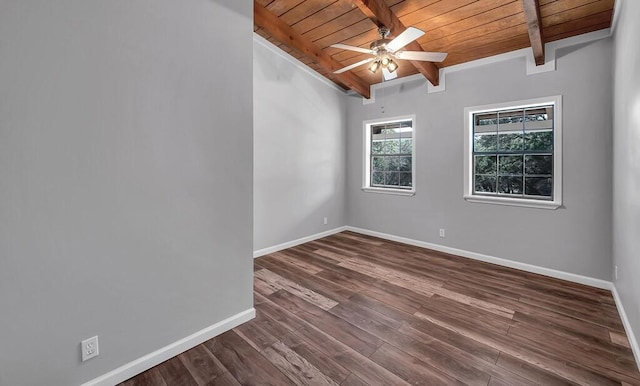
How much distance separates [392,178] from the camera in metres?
5.12

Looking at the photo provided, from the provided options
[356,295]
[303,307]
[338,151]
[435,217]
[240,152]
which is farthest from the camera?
[338,151]

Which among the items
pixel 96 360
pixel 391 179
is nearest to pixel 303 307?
pixel 96 360

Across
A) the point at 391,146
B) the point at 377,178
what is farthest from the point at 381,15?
the point at 377,178

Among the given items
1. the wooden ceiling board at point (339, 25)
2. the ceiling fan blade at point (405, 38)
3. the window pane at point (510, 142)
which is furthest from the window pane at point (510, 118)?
the wooden ceiling board at point (339, 25)

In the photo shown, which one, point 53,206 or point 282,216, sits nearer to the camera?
point 53,206

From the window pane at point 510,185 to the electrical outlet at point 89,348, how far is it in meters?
4.50

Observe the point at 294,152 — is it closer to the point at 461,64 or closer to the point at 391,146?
the point at 391,146

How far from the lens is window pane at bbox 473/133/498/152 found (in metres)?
3.89

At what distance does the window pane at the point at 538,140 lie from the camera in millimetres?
3477

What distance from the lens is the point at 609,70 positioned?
2.94 m

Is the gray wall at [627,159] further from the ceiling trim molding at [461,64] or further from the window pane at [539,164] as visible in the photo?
the window pane at [539,164]

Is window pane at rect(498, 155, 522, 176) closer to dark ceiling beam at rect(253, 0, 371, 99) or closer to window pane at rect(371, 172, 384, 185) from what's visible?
window pane at rect(371, 172, 384, 185)

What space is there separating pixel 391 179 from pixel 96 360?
4.52m

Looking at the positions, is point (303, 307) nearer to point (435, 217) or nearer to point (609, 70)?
point (435, 217)
